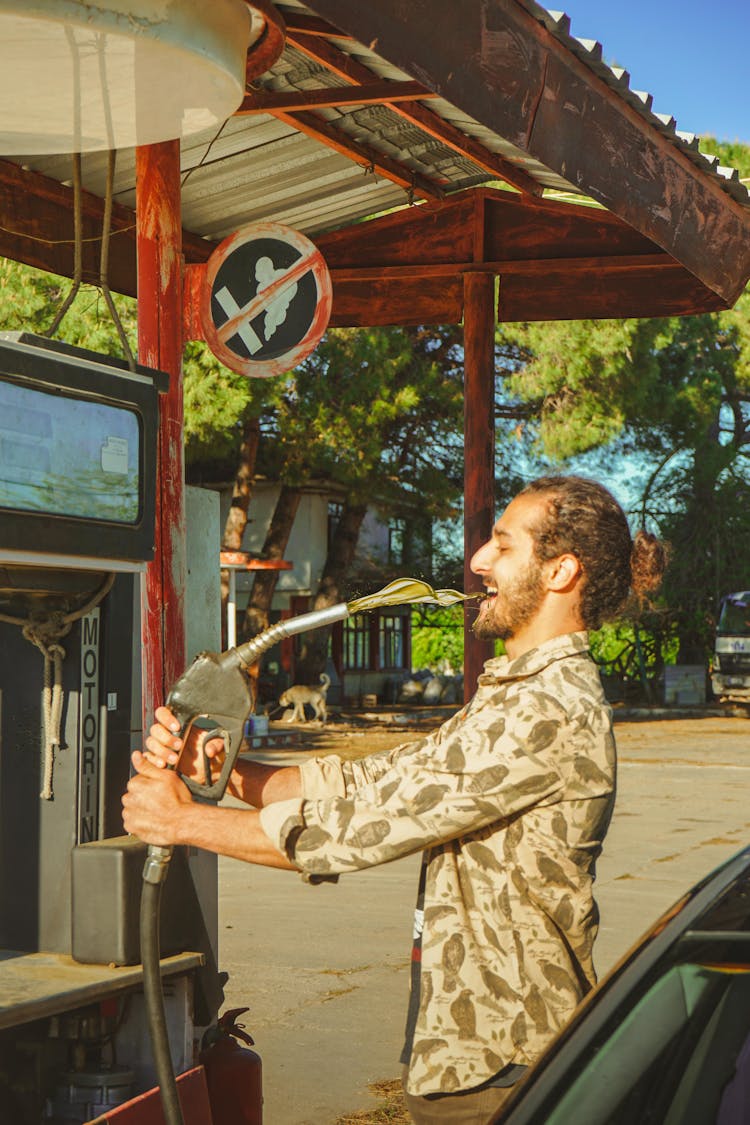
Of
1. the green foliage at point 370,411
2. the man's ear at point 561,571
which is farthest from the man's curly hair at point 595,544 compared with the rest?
the green foliage at point 370,411

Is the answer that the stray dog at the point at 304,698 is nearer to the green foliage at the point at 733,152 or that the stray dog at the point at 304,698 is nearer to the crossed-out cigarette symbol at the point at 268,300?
the green foliage at the point at 733,152

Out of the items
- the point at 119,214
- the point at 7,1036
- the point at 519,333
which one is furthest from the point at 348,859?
the point at 519,333

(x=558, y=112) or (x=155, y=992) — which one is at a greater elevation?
(x=558, y=112)

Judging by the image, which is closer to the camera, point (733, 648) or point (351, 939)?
point (351, 939)

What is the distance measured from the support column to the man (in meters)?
4.01

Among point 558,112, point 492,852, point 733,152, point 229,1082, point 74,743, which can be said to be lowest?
point 229,1082

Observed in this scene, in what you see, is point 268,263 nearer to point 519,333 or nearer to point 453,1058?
point 453,1058

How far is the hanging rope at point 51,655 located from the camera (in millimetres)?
3316

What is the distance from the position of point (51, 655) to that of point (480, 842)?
1.32 m

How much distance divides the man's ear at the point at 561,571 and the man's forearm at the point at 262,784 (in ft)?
2.13

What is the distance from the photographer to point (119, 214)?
5.86 meters

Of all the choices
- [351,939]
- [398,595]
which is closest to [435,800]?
[398,595]

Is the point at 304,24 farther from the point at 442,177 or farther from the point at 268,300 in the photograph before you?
the point at 442,177

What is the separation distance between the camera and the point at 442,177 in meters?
6.34
